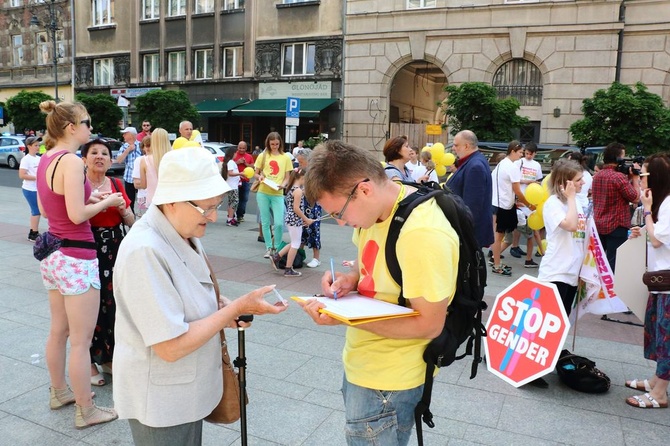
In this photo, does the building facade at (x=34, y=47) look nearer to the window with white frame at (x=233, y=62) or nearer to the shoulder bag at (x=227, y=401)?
the window with white frame at (x=233, y=62)

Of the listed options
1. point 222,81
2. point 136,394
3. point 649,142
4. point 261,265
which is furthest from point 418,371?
point 222,81

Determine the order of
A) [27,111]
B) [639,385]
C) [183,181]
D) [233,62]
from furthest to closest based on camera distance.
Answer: [27,111], [233,62], [639,385], [183,181]

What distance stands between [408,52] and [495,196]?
1579 centimetres

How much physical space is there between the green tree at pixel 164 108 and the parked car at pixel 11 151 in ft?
21.8

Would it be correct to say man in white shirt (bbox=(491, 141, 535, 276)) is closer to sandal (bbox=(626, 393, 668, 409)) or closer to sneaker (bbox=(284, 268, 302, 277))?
sneaker (bbox=(284, 268, 302, 277))

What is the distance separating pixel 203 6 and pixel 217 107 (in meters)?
5.73

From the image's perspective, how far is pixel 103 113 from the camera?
28.3m

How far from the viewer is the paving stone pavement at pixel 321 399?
3.42 meters

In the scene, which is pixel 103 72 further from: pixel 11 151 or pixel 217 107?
pixel 217 107

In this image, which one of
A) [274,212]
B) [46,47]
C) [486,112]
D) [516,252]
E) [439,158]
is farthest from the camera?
[46,47]

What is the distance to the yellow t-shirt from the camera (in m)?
1.90

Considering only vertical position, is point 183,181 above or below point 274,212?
above

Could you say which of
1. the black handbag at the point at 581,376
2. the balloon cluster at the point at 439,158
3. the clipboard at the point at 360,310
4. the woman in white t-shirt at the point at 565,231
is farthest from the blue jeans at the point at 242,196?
the clipboard at the point at 360,310

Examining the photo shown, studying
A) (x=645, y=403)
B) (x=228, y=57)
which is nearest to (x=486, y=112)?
(x=228, y=57)
